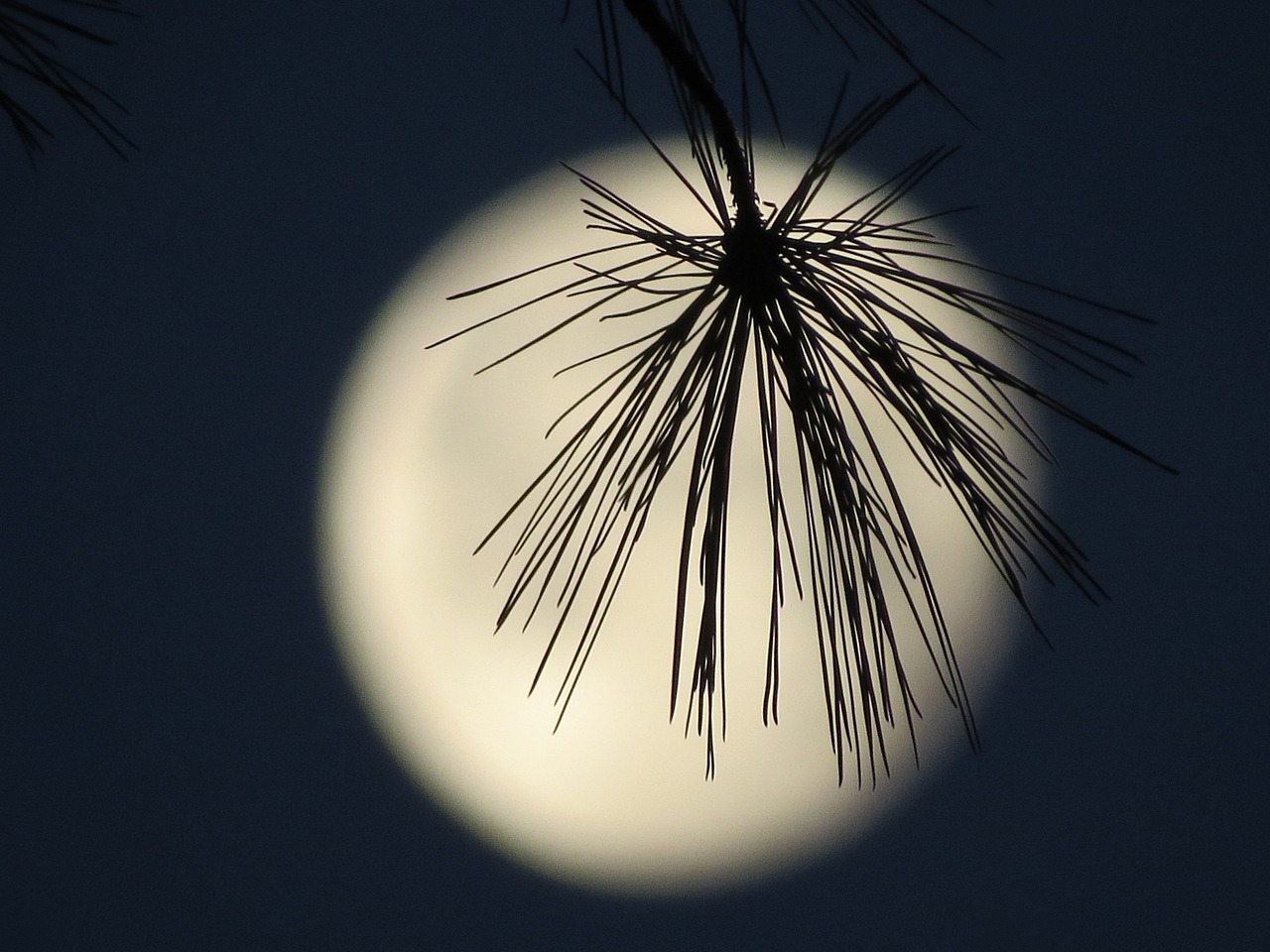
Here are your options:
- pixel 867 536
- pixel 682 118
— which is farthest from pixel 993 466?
pixel 682 118

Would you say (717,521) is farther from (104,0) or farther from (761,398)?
(104,0)

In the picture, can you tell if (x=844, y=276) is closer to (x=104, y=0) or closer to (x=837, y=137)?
(x=837, y=137)

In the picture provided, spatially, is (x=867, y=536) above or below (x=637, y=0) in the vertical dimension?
below

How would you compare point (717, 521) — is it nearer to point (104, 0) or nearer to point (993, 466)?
point (993, 466)

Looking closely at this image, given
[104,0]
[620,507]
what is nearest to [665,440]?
[620,507]

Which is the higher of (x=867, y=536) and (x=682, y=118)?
(x=682, y=118)

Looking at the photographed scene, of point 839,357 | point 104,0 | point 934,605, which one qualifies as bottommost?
point 934,605

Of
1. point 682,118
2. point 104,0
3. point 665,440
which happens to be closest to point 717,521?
point 665,440
